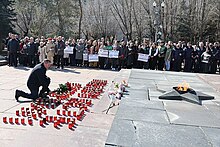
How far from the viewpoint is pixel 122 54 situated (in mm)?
14641

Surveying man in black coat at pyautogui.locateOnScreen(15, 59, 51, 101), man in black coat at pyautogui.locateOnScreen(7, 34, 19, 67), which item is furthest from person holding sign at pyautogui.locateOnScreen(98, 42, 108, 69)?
man in black coat at pyautogui.locateOnScreen(15, 59, 51, 101)

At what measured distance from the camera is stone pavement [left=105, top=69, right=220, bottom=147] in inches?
148

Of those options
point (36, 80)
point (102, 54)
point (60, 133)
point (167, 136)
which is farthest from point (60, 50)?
point (167, 136)

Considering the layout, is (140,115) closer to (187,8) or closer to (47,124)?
(47,124)

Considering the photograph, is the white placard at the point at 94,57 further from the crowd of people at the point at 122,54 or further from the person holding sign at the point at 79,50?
the person holding sign at the point at 79,50

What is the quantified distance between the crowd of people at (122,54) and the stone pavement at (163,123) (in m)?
8.06

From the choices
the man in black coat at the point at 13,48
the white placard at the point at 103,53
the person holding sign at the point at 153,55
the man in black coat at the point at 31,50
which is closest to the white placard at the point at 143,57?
the person holding sign at the point at 153,55

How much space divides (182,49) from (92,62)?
510 centimetres

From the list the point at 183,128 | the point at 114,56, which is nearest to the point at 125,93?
the point at 183,128

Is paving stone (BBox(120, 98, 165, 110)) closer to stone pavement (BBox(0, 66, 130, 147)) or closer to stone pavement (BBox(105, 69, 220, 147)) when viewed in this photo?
stone pavement (BBox(105, 69, 220, 147))

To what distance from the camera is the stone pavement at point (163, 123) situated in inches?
148

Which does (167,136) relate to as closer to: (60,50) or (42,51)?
(60,50)

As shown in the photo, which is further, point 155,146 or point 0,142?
point 0,142

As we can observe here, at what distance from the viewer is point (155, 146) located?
3596 millimetres
